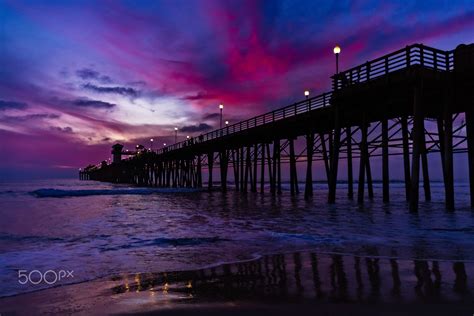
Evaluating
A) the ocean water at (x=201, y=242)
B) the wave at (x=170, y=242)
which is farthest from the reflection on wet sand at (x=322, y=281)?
the wave at (x=170, y=242)

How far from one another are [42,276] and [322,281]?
4430 mm

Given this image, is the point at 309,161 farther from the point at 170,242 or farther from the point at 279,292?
the point at 279,292

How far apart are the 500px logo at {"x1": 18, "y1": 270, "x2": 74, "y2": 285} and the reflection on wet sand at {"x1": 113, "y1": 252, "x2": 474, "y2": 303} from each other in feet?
3.50

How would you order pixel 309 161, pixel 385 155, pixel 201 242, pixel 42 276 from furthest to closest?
1. pixel 309 161
2. pixel 385 155
3. pixel 201 242
4. pixel 42 276

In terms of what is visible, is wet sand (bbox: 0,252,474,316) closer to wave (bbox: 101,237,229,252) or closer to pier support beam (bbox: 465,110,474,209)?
wave (bbox: 101,237,229,252)

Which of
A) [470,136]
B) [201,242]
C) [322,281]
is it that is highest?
[470,136]

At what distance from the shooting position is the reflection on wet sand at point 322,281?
4824 mm

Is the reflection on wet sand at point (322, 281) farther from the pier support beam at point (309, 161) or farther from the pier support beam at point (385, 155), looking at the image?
the pier support beam at point (309, 161)

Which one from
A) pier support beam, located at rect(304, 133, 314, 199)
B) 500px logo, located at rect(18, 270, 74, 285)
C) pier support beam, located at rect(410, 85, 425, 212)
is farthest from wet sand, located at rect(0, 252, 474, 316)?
pier support beam, located at rect(304, 133, 314, 199)

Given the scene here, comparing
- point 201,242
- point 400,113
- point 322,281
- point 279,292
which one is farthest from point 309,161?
point 279,292

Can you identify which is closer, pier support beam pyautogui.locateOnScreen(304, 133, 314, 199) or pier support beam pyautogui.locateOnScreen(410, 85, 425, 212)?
pier support beam pyautogui.locateOnScreen(410, 85, 425, 212)

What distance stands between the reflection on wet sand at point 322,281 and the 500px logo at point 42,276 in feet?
3.50

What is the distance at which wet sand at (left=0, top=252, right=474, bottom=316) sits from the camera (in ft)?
14.4

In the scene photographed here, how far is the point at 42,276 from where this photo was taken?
6562mm
